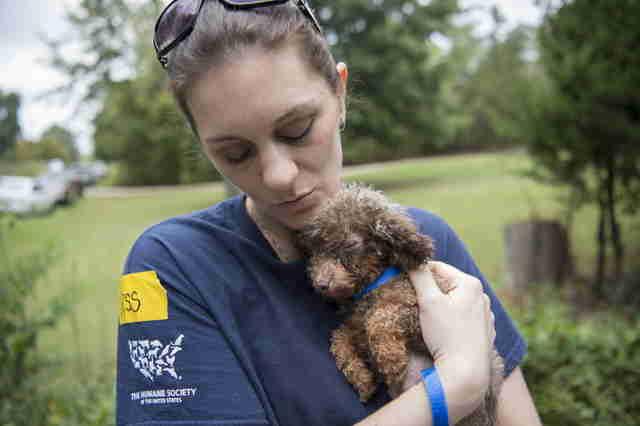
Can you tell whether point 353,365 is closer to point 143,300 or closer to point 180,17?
point 143,300

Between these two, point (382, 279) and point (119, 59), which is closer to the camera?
point (382, 279)

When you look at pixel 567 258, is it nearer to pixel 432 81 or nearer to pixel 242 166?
pixel 242 166

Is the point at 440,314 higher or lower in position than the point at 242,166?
lower

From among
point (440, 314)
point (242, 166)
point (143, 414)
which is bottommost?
point (143, 414)

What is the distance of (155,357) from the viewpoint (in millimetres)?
1506

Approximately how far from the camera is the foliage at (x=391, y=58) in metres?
18.1

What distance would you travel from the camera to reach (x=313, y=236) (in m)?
1.84

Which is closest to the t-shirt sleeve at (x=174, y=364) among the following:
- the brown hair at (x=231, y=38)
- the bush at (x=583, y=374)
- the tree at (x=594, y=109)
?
the brown hair at (x=231, y=38)

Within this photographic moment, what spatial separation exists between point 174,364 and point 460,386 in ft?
2.99

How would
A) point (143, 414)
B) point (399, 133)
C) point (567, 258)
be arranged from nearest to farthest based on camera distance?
point (143, 414)
point (567, 258)
point (399, 133)

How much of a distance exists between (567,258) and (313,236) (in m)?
7.73

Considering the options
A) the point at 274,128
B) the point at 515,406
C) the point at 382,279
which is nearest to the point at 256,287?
the point at 382,279

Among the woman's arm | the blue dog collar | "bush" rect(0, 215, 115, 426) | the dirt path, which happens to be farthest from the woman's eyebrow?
the dirt path

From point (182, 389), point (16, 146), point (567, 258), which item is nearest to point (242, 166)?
point (182, 389)
